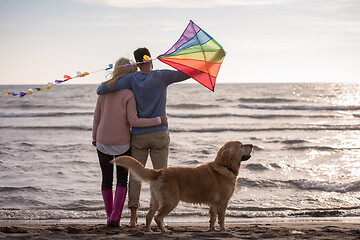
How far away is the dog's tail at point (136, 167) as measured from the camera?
4801mm

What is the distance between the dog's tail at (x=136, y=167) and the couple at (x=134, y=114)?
16.0 inches

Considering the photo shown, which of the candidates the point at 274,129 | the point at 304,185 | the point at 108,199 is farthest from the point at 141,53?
the point at 274,129

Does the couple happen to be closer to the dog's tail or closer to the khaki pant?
the khaki pant

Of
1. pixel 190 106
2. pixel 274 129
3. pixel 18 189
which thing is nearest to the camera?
pixel 18 189

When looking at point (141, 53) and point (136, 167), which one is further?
point (141, 53)

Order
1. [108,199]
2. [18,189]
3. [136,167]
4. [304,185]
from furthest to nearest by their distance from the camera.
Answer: [304,185], [18,189], [108,199], [136,167]

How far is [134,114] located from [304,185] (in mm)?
4703

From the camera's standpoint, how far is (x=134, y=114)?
5133 millimetres

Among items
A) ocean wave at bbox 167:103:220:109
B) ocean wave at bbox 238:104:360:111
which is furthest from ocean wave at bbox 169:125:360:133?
ocean wave at bbox 167:103:220:109

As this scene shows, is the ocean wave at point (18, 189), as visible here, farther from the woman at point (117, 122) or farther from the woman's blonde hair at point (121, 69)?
the woman's blonde hair at point (121, 69)

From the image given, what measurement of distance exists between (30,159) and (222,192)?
283 inches

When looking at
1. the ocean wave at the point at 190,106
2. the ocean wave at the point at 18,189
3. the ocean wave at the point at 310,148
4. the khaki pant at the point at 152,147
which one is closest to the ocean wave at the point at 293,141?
the ocean wave at the point at 310,148

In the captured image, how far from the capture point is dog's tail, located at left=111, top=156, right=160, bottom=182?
4.80m

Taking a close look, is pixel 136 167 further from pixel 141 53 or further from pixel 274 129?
pixel 274 129
